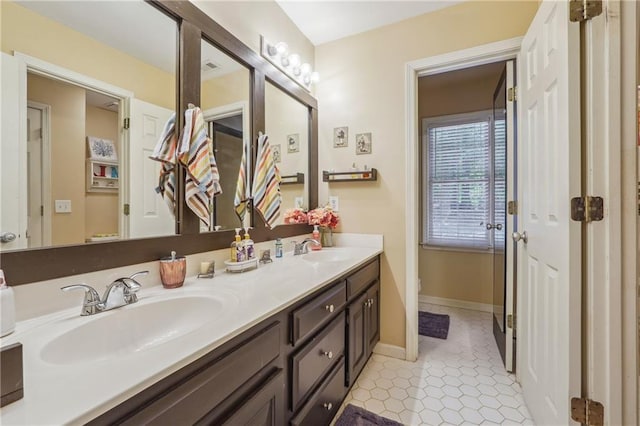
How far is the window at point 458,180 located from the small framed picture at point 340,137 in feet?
4.69

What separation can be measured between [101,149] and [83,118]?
Answer: 0.11 metres

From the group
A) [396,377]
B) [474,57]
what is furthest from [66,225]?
[474,57]

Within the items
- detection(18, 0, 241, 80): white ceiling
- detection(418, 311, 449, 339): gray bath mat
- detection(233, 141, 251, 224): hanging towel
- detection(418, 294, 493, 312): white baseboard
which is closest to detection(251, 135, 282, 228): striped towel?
detection(233, 141, 251, 224): hanging towel

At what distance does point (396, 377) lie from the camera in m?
1.92

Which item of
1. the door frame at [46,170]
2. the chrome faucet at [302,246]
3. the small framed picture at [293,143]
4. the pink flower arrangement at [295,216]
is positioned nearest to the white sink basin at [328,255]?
the chrome faucet at [302,246]

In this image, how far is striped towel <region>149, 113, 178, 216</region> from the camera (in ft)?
3.96

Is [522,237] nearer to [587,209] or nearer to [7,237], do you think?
[587,209]

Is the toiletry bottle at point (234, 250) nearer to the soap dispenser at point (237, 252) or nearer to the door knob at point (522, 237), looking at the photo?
the soap dispenser at point (237, 252)

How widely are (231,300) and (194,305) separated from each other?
0.54 feet

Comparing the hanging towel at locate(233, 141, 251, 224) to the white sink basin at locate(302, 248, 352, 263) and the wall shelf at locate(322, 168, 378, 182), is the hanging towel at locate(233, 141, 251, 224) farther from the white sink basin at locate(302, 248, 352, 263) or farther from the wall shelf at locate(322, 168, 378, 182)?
the wall shelf at locate(322, 168, 378, 182)

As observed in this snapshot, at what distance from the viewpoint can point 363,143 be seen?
2271mm

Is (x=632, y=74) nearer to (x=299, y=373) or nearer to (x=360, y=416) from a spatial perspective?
(x=299, y=373)

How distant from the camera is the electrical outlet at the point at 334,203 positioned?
2381 millimetres

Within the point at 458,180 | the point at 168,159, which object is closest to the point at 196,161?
the point at 168,159
